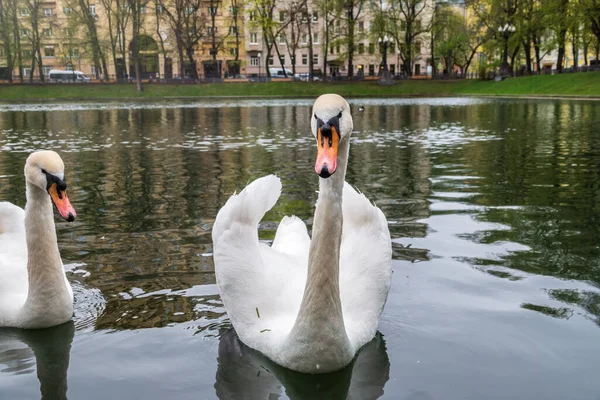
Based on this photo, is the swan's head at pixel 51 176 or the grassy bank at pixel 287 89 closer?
the swan's head at pixel 51 176

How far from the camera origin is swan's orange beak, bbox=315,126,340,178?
342 centimetres

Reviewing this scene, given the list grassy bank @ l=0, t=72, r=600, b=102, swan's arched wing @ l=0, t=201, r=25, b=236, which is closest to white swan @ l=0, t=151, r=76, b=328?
swan's arched wing @ l=0, t=201, r=25, b=236

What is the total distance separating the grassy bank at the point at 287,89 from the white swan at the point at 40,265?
49615 mm

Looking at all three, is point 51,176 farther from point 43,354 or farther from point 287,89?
point 287,89

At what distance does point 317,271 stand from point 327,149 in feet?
2.51

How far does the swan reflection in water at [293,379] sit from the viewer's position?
3959mm

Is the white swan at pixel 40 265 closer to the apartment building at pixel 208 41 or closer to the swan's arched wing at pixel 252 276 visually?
the swan's arched wing at pixel 252 276

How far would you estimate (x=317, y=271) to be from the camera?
3.86m

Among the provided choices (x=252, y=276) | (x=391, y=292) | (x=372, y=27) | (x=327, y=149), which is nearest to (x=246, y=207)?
(x=252, y=276)

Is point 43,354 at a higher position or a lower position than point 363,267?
lower

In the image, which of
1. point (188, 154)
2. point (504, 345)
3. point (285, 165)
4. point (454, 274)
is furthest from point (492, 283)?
point (188, 154)

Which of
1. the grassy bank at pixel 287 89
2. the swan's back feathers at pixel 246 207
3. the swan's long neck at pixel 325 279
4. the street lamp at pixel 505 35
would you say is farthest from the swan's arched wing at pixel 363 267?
the street lamp at pixel 505 35

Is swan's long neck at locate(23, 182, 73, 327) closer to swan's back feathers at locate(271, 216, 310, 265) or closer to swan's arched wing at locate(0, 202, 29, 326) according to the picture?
swan's arched wing at locate(0, 202, 29, 326)

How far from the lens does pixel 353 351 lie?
13.6 feet
